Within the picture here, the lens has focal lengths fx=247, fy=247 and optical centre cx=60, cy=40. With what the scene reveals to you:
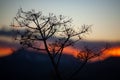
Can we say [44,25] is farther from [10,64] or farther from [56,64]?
[10,64]

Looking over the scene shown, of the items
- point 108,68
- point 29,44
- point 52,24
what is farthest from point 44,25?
point 108,68

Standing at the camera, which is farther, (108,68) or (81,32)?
(108,68)

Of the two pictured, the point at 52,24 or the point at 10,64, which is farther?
the point at 10,64

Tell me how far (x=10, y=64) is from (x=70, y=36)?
315ft

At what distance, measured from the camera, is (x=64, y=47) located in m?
23.0

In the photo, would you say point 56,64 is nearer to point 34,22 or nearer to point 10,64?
point 34,22

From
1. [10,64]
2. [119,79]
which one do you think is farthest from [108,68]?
[10,64]

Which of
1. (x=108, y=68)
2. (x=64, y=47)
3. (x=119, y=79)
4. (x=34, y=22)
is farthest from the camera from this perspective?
(x=108, y=68)

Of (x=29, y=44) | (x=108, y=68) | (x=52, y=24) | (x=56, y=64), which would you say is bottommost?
(x=108, y=68)

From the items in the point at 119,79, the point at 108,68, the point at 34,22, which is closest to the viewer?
the point at 34,22

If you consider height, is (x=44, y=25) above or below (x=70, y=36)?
above

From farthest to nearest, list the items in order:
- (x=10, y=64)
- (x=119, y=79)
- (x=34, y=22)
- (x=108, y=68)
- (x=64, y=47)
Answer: (x=10, y=64)
(x=108, y=68)
(x=119, y=79)
(x=64, y=47)
(x=34, y=22)

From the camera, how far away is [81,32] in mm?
22641

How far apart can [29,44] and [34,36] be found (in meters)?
1.17
